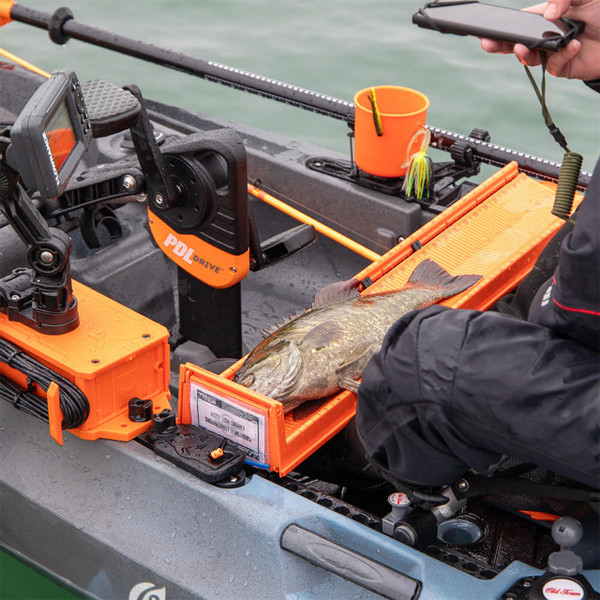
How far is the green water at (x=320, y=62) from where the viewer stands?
274 inches

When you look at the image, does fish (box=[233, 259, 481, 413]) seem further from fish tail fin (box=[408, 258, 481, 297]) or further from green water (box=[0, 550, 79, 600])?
green water (box=[0, 550, 79, 600])

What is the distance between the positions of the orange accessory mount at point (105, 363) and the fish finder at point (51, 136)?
474mm

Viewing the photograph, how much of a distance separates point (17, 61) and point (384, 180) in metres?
1.95

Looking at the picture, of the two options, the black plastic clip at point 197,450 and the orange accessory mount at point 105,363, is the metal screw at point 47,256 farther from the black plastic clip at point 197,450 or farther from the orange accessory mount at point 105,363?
the black plastic clip at point 197,450

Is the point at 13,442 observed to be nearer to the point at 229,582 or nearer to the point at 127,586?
the point at 127,586

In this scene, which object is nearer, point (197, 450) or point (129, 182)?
point (197, 450)

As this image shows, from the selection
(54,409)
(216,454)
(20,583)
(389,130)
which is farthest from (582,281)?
(20,583)

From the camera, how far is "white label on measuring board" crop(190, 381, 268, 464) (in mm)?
2363

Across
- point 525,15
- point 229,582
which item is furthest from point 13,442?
point 525,15

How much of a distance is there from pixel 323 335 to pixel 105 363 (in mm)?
591

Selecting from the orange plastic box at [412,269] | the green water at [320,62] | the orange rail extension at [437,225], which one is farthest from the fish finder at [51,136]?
the green water at [320,62]

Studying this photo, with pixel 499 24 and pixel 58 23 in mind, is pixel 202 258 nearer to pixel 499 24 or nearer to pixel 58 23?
pixel 499 24

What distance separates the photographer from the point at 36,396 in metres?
2.66

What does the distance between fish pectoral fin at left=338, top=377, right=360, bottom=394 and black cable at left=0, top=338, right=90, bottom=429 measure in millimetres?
682
